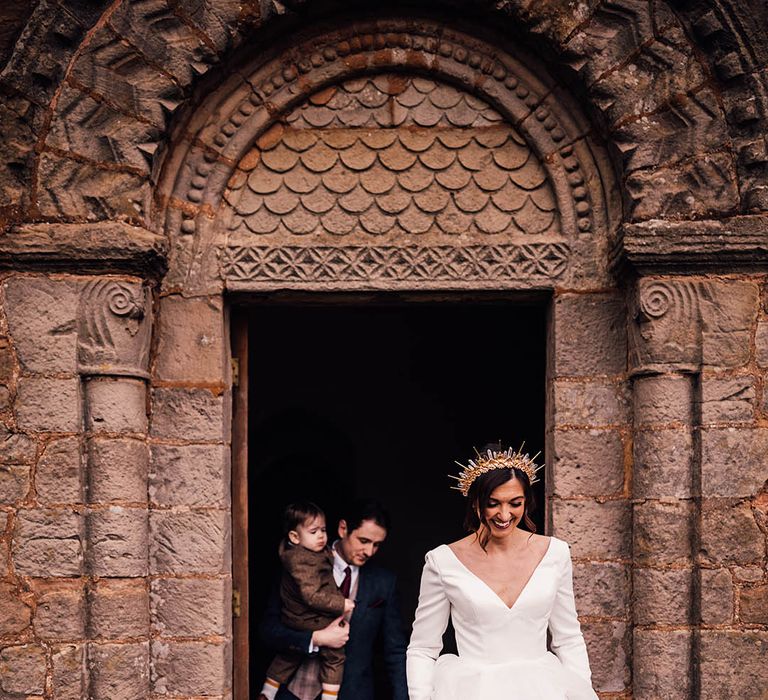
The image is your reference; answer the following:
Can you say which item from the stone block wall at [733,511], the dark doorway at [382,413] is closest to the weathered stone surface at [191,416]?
the stone block wall at [733,511]

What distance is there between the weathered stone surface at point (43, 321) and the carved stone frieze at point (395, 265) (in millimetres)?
719

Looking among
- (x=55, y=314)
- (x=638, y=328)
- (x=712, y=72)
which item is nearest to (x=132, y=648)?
(x=55, y=314)

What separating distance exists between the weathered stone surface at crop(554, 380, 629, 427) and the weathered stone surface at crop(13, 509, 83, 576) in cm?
215

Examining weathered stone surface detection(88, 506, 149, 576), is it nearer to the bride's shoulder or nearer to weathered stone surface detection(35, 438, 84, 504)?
weathered stone surface detection(35, 438, 84, 504)

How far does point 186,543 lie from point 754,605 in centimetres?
246

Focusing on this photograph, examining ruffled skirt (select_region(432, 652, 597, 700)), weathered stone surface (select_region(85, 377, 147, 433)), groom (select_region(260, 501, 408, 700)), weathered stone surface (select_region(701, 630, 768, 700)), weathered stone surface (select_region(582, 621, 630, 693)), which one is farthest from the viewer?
groom (select_region(260, 501, 408, 700))

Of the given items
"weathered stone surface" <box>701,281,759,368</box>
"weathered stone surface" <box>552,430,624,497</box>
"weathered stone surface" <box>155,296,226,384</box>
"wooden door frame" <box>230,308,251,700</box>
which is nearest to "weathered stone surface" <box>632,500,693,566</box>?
"weathered stone surface" <box>552,430,624,497</box>

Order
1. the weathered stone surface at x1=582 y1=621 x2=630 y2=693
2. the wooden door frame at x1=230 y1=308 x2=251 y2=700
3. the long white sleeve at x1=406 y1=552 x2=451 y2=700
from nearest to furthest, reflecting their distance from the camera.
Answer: the long white sleeve at x1=406 y1=552 x2=451 y2=700, the weathered stone surface at x1=582 y1=621 x2=630 y2=693, the wooden door frame at x1=230 y1=308 x2=251 y2=700

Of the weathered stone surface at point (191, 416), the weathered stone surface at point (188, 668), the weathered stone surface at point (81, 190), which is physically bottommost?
the weathered stone surface at point (188, 668)

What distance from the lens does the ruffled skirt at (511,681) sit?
3410mm

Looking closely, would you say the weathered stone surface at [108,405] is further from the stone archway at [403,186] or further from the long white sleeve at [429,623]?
the long white sleeve at [429,623]

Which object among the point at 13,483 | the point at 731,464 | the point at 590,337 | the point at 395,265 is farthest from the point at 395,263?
the point at 13,483

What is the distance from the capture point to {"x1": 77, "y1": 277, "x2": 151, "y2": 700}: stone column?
4215 millimetres

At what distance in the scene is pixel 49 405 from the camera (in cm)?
422
